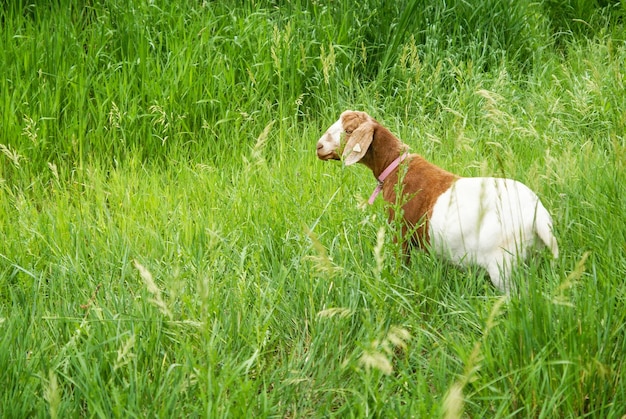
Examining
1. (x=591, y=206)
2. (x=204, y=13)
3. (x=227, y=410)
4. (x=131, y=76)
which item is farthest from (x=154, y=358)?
(x=204, y=13)

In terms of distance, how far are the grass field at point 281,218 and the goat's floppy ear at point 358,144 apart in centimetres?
22

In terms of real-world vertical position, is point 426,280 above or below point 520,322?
below

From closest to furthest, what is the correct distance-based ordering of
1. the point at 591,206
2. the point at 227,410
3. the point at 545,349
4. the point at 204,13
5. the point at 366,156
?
the point at 227,410
the point at 545,349
the point at 591,206
the point at 366,156
the point at 204,13

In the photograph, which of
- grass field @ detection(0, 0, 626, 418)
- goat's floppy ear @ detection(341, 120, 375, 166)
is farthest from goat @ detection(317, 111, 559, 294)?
grass field @ detection(0, 0, 626, 418)

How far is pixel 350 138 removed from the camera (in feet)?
11.4

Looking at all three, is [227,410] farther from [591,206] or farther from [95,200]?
[95,200]

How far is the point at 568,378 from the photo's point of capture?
6.81 feet

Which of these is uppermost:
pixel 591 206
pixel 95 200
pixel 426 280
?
pixel 591 206

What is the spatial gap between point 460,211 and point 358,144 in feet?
2.23

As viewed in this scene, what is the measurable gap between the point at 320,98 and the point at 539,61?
185cm

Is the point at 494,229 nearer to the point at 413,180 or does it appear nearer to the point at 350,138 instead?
the point at 413,180

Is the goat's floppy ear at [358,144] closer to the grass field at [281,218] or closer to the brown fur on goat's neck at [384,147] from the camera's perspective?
the brown fur on goat's neck at [384,147]

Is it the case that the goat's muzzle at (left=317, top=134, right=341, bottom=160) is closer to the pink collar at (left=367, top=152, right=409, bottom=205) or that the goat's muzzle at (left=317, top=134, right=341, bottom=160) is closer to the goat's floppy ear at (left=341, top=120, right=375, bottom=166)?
the goat's floppy ear at (left=341, top=120, right=375, bottom=166)

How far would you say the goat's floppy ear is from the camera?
3.43m
